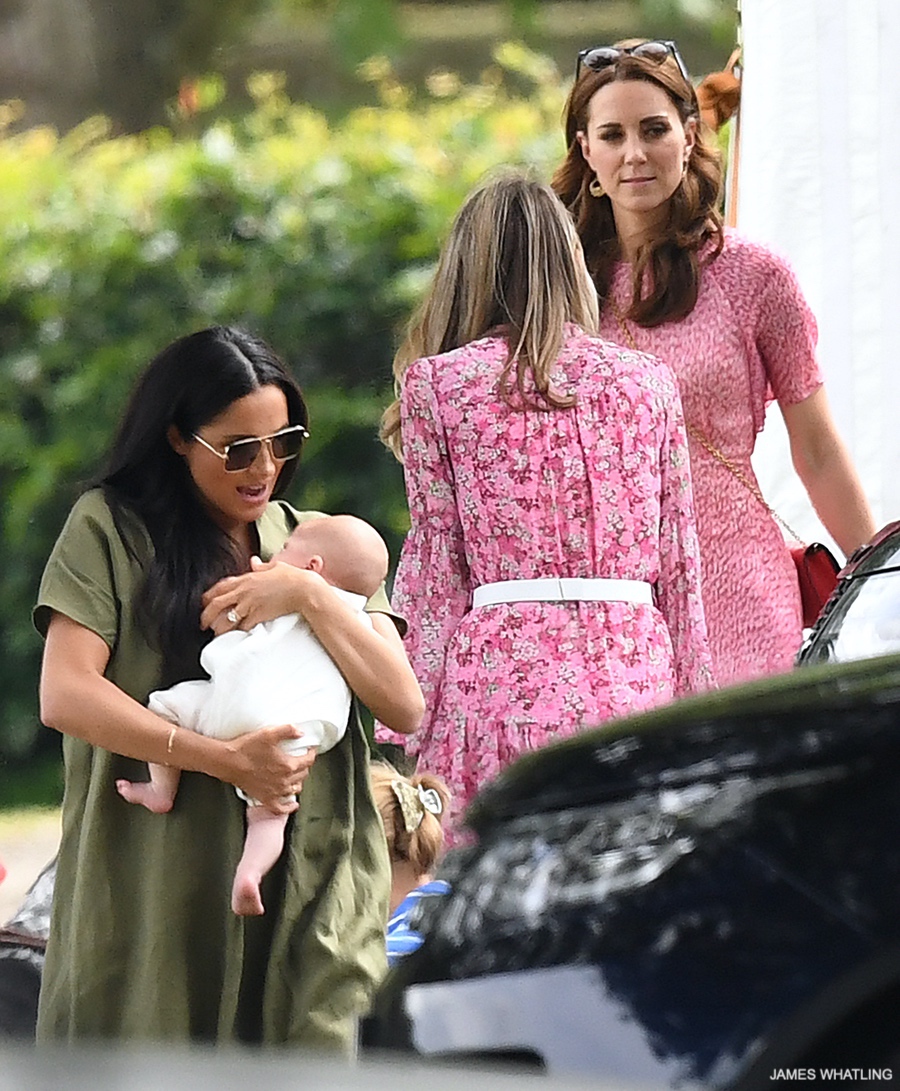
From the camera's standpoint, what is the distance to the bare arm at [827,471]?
4.48 m

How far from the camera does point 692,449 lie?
4.41m

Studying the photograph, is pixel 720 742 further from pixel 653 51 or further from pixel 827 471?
pixel 653 51

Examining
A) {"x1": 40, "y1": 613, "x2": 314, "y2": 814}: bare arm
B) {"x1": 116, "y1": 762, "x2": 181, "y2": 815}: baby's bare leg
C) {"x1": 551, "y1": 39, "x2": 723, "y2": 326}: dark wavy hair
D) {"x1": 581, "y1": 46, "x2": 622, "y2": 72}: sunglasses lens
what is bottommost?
{"x1": 116, "y1": 762, "x2": 181, "y2": 815}: baby's bare leg

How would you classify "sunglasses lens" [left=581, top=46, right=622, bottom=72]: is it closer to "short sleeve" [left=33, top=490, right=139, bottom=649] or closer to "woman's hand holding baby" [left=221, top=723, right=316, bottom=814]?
"short sleeve" [left=33, top=490, right=139, bottom=649]

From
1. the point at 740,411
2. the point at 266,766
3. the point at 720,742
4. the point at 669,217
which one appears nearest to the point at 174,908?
the point at 266,766

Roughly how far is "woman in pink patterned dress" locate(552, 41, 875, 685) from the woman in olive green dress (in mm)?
1122

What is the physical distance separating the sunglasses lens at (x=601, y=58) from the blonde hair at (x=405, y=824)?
1.53 meters

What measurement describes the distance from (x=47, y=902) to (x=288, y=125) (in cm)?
568

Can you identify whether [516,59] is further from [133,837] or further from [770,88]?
[133,837]

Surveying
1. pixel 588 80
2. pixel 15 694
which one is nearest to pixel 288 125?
pixel 15 694

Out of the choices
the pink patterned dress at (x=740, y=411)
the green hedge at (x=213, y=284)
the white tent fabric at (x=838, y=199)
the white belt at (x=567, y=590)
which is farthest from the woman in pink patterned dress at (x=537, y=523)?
the green hedge at (x=213, y=284)

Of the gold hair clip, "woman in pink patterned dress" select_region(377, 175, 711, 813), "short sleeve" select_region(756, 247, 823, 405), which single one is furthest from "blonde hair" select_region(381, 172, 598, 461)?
the gold hair clip

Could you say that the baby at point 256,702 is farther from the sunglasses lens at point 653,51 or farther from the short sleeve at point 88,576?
the sunglasses lens at point 653,51

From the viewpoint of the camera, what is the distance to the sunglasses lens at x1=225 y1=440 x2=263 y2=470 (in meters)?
3.42
